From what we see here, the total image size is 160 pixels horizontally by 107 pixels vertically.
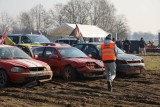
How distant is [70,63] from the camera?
13398 millimetres

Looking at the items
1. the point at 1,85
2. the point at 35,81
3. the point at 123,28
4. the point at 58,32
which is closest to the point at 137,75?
the point at 35,81

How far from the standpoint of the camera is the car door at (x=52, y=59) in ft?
45.6

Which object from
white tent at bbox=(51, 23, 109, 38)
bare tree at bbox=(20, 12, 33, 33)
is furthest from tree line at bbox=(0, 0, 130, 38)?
white tent at bbox=(51, 23, 109, 38)

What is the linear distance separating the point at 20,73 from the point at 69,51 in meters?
3.42

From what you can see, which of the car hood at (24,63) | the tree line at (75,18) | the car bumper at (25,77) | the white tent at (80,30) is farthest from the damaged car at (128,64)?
the tree line at (75,18)

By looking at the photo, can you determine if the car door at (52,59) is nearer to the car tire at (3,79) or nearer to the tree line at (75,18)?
the car tire at (3,79)

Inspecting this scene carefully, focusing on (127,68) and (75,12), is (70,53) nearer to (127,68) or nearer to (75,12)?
(127,68)

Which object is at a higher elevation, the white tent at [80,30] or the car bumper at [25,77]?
the white tent at [80,30]

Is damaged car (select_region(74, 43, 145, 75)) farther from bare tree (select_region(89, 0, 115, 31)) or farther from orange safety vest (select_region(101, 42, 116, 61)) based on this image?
bare tree (select_region(89, 0, 115, 31))

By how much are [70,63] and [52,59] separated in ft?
3.45

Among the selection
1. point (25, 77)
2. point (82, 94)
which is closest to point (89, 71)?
point (25, 77)

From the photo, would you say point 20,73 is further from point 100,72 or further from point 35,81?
point 100,72

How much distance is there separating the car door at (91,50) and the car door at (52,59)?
195 cm

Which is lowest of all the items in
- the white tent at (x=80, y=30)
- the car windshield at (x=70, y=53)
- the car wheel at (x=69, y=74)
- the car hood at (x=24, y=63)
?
the car wheel at (x=69, y=74)
